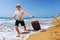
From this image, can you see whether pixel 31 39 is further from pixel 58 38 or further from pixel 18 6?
pixel 18 6

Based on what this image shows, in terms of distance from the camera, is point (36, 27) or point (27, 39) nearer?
point (27, 39)

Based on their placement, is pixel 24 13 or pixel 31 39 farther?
pixel 24 13

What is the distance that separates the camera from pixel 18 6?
35.1ft

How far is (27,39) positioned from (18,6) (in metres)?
2.46

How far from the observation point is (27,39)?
8.88 m

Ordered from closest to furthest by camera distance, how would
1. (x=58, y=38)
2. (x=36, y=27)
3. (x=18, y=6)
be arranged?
(x=58, y=38), (x=18, y=6), (x=36, y=27)

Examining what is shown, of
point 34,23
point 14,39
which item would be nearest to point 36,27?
point 34,23

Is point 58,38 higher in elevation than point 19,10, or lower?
lower

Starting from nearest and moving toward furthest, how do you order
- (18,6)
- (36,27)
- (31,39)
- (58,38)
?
(58,38) < (31,39) < (18,6) < (36,27)

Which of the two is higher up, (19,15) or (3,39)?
(19,15)

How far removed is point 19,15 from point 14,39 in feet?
7.67

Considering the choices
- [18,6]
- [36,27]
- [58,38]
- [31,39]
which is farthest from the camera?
[36,27]

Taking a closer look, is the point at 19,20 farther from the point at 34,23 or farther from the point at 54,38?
the point at 54,38

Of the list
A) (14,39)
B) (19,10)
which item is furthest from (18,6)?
(14,39)
